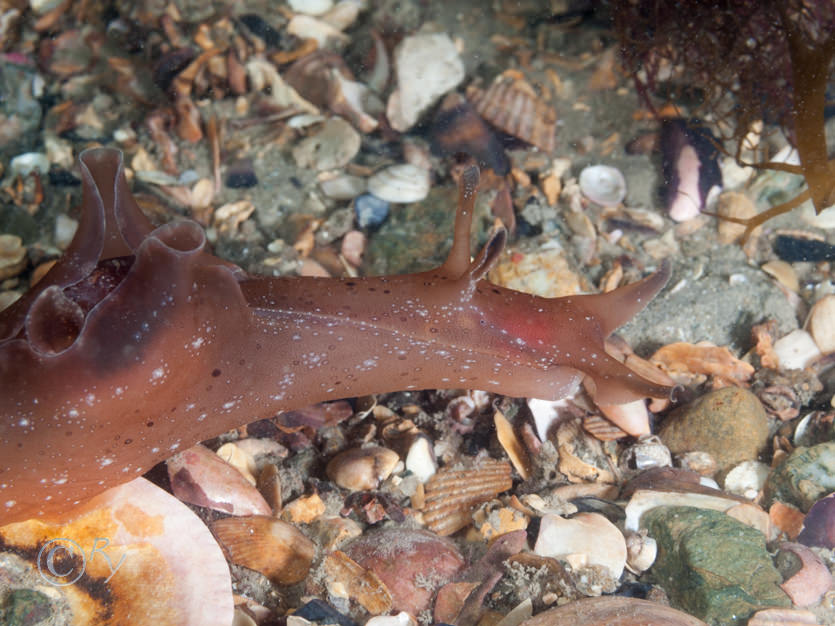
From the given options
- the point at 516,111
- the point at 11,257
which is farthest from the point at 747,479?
the point at 11,257

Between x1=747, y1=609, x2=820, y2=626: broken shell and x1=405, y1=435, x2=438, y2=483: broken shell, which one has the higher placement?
x1=747, y1=609, x2=820, y2=626: broken shell

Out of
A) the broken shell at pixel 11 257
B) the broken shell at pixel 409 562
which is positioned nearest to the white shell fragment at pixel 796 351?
the broken shell at pixel 409 562

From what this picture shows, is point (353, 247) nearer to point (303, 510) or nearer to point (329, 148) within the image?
point (329, 148)

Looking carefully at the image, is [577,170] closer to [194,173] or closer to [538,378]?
[538,378]

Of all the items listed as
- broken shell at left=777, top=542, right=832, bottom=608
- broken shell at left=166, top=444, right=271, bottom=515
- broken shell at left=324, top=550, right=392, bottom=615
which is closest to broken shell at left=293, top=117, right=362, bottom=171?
broken shell at left=166, top=444, right=271, bottom=515

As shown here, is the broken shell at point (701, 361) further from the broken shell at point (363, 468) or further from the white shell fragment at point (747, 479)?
the broken shell at point (363, 468)

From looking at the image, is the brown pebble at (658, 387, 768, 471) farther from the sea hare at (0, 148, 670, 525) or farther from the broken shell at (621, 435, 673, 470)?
the sea hare at (0, 148, 670, 525)
